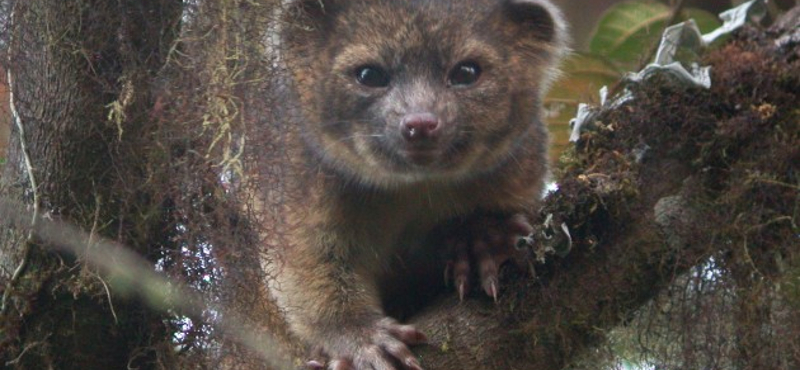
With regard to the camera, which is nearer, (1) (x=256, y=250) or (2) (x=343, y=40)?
(1) (x=256, y=250)

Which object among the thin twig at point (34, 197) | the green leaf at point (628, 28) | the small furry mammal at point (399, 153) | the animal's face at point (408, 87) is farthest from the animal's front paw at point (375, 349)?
the green leaf at point (628, 28)

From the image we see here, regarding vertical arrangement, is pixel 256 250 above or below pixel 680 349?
above

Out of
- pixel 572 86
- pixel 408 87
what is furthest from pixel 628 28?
pixel 408 87

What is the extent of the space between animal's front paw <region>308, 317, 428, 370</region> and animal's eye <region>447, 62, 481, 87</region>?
882 millimetres

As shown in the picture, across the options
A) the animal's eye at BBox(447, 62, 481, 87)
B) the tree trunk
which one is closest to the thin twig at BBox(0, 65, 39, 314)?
the tree trunk

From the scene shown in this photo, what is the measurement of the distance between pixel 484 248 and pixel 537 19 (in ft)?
3.44

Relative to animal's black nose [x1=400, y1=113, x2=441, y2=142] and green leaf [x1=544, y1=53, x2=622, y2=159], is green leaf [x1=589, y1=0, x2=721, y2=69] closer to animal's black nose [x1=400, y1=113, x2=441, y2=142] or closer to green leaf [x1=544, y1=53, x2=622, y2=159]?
green leaf [x1=544, y1=53, x2=622, y2=159]

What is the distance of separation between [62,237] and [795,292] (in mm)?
2119

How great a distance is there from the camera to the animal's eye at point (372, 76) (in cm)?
383

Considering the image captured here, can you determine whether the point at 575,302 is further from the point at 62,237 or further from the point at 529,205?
the point at 62,237

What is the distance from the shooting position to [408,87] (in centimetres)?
375

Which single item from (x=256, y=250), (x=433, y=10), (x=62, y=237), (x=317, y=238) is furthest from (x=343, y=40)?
(x=62, y=237)

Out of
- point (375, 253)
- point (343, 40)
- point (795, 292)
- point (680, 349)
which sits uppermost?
point (343, 40)

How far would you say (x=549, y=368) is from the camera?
332 centimetres
